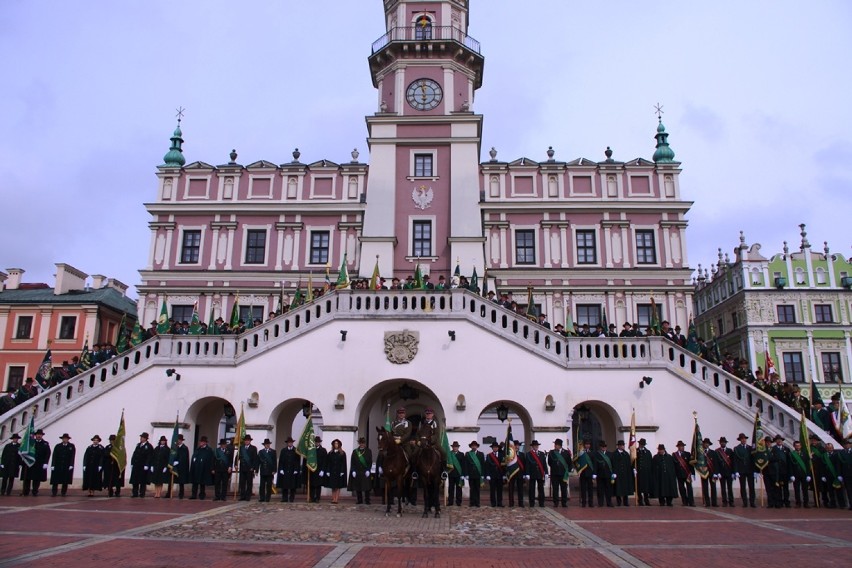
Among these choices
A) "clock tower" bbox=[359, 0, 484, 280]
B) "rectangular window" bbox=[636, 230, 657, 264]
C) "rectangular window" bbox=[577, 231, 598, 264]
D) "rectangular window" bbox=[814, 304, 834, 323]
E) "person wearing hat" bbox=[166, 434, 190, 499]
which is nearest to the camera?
"person wearing hat" bbox=[166, 434, 190, 499]

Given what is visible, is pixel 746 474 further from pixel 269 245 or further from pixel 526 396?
pixel 269 245

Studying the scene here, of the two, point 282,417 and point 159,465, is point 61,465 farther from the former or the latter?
point 282,417

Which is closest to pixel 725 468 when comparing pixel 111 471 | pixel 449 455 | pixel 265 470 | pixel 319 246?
pixel 449 455

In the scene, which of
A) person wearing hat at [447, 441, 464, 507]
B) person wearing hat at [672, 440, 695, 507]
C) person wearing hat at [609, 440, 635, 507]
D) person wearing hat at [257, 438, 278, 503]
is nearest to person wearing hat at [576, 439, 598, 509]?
person wearing hat at [609, 440, 635, 507]

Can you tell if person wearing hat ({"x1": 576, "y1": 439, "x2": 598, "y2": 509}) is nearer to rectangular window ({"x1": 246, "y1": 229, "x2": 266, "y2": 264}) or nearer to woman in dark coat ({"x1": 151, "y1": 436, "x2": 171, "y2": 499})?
woman in dark coat ({"x1": 151, "y1": 436, "x2": 171, "y2": 499})

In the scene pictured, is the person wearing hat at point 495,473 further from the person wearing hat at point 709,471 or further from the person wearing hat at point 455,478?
the person wearing hat at point 709,471

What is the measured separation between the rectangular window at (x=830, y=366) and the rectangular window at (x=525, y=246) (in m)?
27.0

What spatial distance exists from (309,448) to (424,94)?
22699mm

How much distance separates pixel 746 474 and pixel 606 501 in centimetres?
395

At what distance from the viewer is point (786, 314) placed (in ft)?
169

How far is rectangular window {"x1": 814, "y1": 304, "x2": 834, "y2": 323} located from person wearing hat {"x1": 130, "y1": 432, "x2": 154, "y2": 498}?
48989 millimetres

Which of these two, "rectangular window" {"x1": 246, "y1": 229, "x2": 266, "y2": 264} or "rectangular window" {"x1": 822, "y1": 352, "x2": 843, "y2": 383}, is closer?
"rectangular window" {"x1": 246, "y1": 229, "x2": 266, "y2": 264}

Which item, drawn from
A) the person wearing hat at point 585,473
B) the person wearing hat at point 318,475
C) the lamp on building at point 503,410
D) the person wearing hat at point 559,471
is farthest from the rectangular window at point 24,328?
the person wearing hat at point 585,473

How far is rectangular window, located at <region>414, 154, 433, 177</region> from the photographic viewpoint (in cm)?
3472
